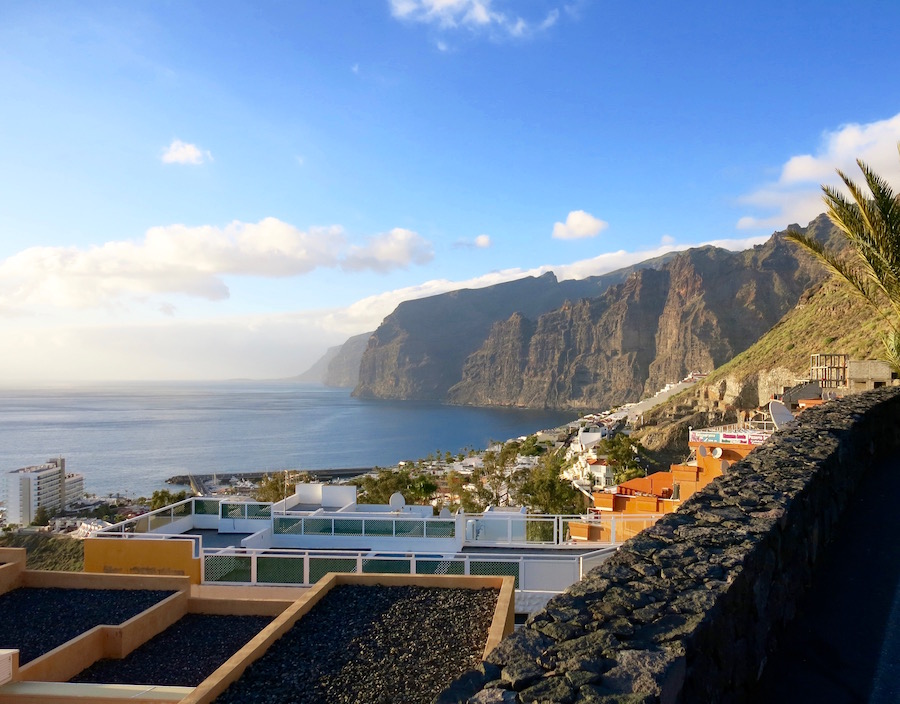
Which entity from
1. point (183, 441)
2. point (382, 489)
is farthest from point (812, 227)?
point (183, 441)

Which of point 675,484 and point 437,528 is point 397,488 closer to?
point 675,484

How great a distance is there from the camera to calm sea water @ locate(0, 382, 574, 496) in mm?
86438

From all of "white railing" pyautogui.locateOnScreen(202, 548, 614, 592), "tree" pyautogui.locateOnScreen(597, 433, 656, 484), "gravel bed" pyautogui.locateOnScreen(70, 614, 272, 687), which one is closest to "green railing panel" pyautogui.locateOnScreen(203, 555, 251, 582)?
"white railing" pyautogui.locateOnScreen(202, 548, 614, 592)

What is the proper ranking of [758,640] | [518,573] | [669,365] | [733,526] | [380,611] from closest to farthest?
1. [758,640]
2. [733,526]
3. [380,611]
4. [518,573]
5. [669,365]

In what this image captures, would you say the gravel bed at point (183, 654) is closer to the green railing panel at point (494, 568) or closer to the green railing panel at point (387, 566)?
the green railing panel at point (387, 566)

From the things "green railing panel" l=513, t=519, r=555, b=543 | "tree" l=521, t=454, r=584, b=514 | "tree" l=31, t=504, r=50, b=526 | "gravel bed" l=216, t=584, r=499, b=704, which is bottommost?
"tree" l=31, t=504, r=50, b=526

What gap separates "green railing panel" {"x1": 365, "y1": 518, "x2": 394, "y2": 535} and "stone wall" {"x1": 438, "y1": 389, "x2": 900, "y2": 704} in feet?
31.3

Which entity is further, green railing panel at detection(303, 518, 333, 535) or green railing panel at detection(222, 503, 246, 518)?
green railing panel at detection(222, 503, 246, 518)

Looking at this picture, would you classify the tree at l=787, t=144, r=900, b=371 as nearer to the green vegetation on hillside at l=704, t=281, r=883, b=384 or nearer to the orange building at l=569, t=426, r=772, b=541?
the orange building at l=569, t=426, r=772, b=541

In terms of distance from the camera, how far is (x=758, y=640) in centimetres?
321

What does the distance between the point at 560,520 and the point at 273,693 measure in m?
9.23

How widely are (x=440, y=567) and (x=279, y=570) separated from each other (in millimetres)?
2910

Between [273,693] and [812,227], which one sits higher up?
[812,227]

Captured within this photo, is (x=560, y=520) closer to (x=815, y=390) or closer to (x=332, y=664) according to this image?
(x=332, y=664)
